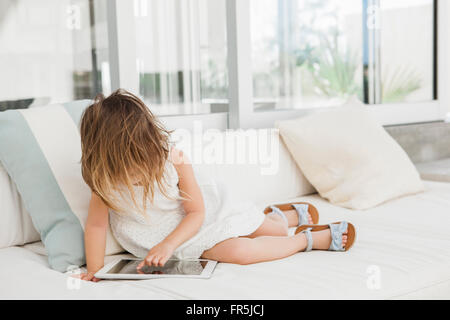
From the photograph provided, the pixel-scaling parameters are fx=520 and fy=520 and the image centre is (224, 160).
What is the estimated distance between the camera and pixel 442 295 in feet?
3.67

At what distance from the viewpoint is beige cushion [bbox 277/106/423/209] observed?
71.3 inches

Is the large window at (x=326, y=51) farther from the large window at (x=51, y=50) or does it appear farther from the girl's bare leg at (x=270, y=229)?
the girl's bare leg at (x=270, y=229)

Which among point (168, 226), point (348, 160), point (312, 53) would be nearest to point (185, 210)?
point (168, 226)

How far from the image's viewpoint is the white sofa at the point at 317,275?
3.24 feet

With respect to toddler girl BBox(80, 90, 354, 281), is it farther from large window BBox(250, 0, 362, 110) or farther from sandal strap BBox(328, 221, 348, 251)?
large window BBox(250, 0, 362, 110)

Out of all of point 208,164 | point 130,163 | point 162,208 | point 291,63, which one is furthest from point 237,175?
point 291,63

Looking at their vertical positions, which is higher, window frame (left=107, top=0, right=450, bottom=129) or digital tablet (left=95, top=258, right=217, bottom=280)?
window frame (left=107, top=0, right=450, bottom=129)

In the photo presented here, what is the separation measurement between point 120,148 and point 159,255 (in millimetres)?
257

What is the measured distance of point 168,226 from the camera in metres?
1.28

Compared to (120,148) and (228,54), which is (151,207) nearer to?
(120,148)

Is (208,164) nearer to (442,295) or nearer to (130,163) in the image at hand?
(130,163)

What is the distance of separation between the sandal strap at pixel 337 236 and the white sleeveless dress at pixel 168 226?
0.21 metres

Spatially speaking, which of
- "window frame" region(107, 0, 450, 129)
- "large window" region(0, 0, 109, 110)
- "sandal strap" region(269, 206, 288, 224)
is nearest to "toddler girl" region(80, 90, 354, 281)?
"sandal strap" region(269, 206, 288, 224)

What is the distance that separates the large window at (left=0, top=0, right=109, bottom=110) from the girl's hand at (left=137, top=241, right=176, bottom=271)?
51.6 inches
